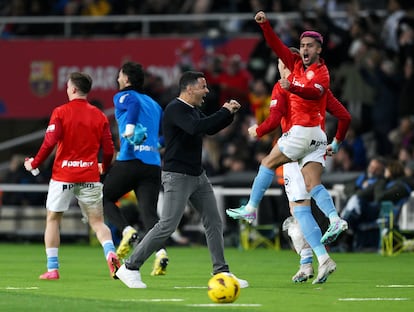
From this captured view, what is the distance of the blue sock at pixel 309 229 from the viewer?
14.7 m

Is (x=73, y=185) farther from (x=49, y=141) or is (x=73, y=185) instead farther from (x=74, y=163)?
(x=49, y=141)

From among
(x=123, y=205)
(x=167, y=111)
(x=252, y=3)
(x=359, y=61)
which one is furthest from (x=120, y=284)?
(x=252, y=3)

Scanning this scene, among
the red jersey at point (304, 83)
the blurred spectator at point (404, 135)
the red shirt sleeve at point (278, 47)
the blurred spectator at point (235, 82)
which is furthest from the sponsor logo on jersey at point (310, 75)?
the blurred spectator at point (235, 82)

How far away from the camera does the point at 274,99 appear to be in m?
15.1

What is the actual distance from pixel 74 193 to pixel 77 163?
0.38 m

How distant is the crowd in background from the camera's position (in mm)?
26219

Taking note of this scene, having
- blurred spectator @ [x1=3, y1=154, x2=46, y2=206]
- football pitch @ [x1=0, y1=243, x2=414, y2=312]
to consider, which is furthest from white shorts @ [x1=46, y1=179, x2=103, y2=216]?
blurred spectator @ [x1=3, y1=154, x2=46, y2=206]

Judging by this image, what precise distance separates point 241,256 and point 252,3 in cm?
902

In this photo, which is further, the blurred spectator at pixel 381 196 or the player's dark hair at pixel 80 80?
the blurred spectator at pixel 381 196

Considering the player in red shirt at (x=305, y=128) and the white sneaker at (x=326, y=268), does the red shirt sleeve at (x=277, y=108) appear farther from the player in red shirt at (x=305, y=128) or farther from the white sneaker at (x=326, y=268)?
the white sneaker at (x=326, y=268)

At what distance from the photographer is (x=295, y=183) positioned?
15039 mm

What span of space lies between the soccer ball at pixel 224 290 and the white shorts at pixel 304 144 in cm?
284

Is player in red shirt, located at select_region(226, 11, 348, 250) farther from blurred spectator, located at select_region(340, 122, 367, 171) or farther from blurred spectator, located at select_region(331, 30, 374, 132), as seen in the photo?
blurred spectator, located at select_region(331, 30, 374, 132)

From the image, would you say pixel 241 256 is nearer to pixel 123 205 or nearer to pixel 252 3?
pixel 123 205
